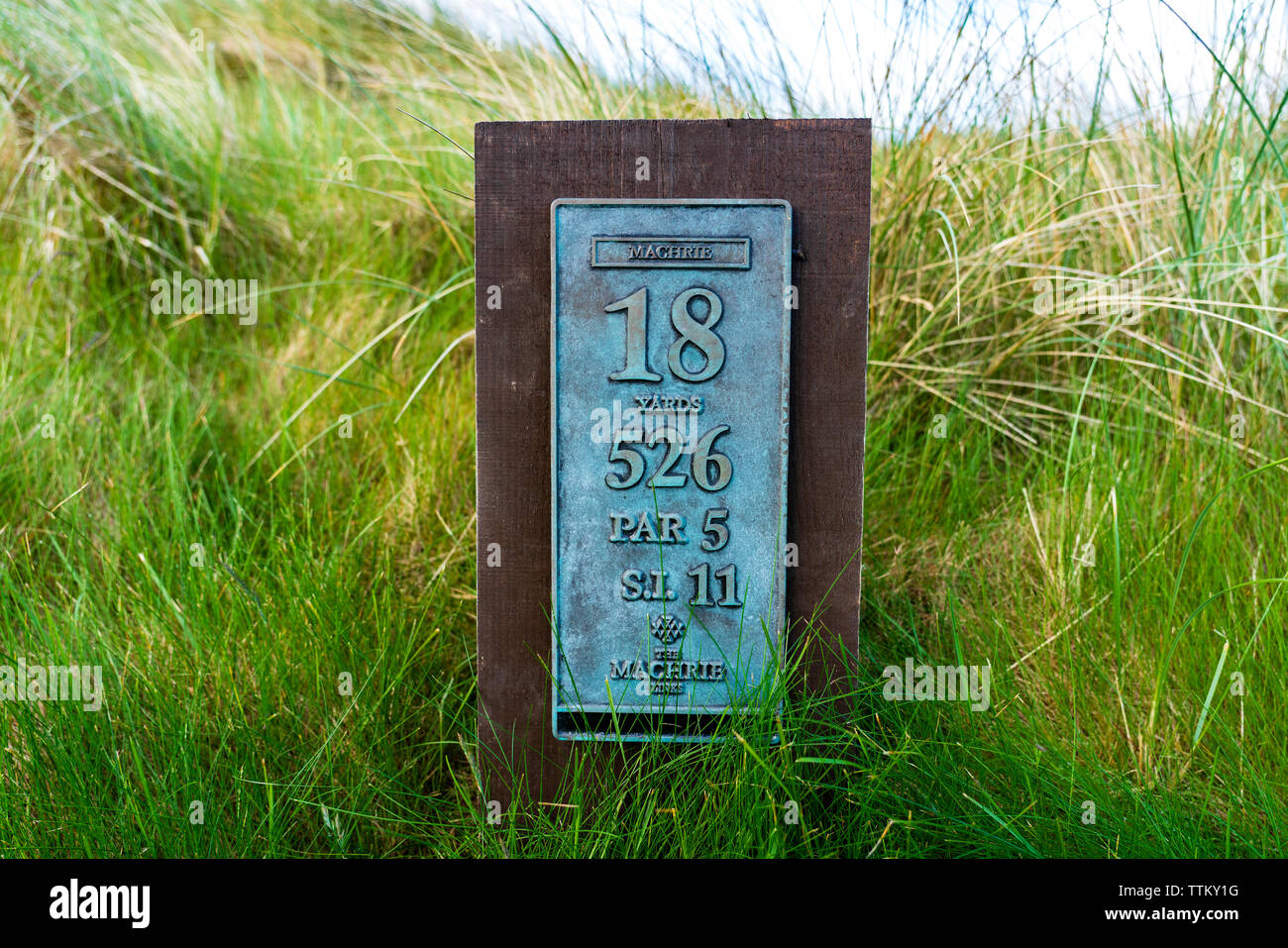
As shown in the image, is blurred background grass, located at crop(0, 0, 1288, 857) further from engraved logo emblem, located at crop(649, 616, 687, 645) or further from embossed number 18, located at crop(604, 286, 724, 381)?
embossed number 18, located at crop(604, 286, 724, 381)

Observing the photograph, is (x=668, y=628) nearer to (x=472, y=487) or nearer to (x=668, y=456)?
(x=668, y=456)

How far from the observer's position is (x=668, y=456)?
6.65ft

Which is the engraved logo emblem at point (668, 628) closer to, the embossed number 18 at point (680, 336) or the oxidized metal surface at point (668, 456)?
the oxidized metal surface at point (668, 456)

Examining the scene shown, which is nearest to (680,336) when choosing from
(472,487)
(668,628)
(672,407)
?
(672,407)

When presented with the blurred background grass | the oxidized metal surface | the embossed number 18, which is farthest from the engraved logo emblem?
the embossed number 18

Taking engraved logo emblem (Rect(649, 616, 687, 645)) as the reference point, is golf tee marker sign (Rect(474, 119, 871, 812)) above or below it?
above

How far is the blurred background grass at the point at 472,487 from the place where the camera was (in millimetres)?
1963

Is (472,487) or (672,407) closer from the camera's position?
(672,407)

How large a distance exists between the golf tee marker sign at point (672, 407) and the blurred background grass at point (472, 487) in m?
0.19

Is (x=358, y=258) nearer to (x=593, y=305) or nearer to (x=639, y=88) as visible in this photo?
(x=639, y=88)

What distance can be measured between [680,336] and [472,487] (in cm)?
113

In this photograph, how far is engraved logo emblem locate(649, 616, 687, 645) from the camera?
6.75ft

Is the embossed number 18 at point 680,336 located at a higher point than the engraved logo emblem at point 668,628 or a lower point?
higher

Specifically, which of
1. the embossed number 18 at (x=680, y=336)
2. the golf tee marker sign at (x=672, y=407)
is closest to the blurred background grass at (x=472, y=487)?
the golf tee marker sign at (x=672, y=407)
